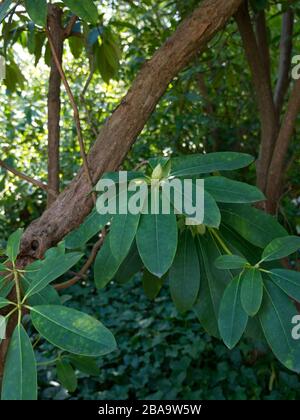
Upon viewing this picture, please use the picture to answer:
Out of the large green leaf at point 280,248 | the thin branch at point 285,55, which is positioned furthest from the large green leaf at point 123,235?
the thin branch at point 285,55

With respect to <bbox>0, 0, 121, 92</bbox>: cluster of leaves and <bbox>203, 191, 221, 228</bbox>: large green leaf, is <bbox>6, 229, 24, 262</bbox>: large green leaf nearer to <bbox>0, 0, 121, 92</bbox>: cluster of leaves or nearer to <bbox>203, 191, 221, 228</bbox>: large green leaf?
<bbox>203, 191, 221, 228</bbox>: large green leaf

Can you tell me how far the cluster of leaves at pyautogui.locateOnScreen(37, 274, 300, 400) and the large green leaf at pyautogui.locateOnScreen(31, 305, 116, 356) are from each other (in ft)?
5.25

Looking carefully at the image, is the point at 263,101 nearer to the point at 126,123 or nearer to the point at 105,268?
the point at 126,123

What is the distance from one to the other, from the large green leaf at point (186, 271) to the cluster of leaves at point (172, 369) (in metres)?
1.38

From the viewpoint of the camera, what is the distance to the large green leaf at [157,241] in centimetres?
84

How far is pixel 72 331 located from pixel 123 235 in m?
0.17

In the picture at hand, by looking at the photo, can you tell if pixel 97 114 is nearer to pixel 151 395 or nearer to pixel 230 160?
pixel 151 395

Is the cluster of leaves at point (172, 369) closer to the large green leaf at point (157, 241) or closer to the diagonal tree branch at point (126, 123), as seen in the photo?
the diagonal tree branch at point (126, 123)

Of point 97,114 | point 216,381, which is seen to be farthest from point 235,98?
point 216,381

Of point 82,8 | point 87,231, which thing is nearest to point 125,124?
point 82,8

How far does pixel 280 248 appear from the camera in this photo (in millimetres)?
931

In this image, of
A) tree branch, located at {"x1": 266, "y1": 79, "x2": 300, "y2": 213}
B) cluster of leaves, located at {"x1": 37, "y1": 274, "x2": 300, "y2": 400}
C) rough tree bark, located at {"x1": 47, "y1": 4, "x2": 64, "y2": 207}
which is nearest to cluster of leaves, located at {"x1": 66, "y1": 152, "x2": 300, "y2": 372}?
rough tree bark, located at {"x1": 47, "y1": 4, "x2": 64, "y2": 207}

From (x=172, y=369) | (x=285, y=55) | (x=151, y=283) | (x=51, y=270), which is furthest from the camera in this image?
(x=172, y=369)

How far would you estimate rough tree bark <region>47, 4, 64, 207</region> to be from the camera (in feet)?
4.98
